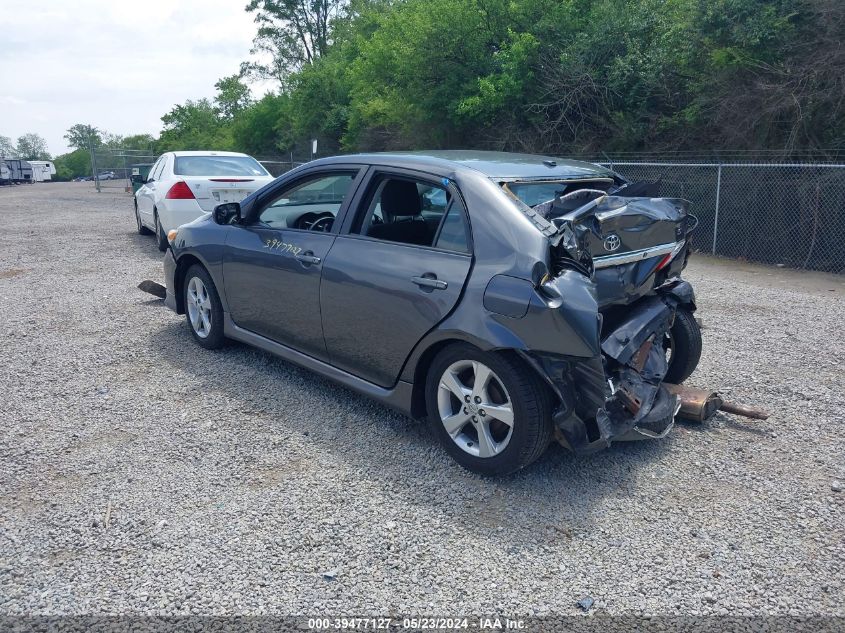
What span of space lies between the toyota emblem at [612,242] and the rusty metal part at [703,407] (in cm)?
123

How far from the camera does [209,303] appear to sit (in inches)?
227

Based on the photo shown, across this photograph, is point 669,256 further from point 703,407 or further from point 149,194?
point 149,194

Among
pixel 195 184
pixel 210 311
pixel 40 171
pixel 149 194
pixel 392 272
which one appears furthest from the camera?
pixel 40 171

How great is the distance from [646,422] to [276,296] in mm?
2663

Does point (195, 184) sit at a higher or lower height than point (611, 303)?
higher

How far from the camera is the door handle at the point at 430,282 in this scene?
380cm

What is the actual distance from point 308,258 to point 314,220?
0.76 meters

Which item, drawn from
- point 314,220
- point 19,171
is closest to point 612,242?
point 314,220

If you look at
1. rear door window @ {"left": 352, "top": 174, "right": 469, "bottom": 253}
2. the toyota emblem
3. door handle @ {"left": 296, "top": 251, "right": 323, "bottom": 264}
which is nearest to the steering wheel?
door handle @ {"left": 296, "top": 251, "right": 323, "bottom": 264}

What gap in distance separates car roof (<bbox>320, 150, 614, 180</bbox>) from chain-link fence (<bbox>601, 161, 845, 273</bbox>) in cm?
733

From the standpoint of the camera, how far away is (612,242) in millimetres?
3916

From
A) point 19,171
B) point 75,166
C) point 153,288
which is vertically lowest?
point 153,288

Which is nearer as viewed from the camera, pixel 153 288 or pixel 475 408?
pixel 475 408

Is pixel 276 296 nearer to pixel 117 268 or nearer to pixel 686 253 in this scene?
pixel 686 253
